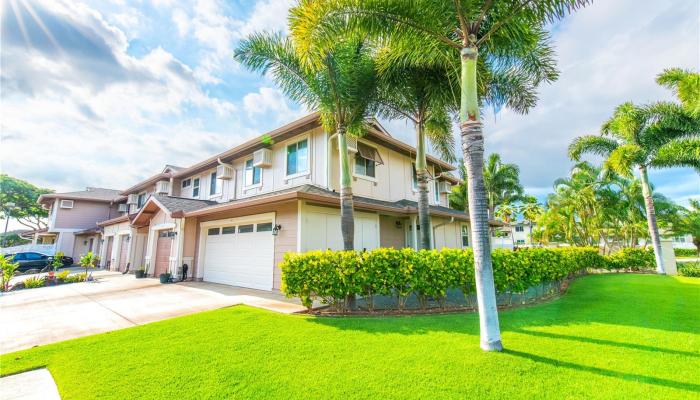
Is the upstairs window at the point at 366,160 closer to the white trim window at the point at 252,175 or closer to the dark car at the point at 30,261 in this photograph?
the white trim window at the point at 252,175

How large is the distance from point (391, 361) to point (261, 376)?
1783 millimetres

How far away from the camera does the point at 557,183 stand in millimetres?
24609

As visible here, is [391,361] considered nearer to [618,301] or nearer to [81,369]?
[81,369]

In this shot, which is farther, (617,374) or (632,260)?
(632,260)

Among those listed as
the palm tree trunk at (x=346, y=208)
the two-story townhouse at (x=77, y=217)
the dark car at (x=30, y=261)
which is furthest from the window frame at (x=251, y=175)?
the two-story townhouse at (x=77, y=217)

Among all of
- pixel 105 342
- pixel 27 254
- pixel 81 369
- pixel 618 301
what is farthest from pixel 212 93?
pixel 27 254

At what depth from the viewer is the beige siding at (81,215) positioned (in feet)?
79.6

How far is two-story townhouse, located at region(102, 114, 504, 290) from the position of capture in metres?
9.76

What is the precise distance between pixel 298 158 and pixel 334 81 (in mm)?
4457

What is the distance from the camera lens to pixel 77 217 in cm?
2519

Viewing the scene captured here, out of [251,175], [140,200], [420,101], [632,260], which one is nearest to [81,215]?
[140,200]

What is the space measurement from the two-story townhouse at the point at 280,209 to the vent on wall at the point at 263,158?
0.04 metres

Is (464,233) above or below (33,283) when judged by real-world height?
above

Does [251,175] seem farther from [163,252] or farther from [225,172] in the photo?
[163,252]
